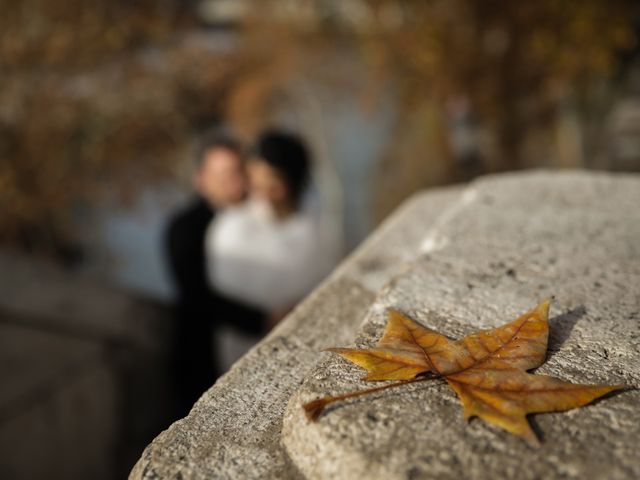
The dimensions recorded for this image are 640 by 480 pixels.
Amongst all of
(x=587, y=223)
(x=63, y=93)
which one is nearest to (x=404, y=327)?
(x=587, y=223)

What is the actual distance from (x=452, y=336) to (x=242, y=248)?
168cm

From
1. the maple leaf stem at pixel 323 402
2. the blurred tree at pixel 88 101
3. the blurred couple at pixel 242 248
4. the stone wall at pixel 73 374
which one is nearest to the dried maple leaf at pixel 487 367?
the maple leaf stem at pixel 323 402

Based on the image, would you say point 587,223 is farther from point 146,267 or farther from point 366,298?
point 146,267

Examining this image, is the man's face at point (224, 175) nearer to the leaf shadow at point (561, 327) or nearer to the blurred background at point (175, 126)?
the blurred background at point (175, 126)

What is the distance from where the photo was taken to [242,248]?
229 cm

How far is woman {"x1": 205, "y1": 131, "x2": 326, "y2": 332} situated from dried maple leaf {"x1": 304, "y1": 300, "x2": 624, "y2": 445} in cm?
162

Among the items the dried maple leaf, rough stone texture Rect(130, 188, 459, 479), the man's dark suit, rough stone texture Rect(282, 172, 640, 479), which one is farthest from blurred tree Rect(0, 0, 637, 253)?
the dried maple leaf

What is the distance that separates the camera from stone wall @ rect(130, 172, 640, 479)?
0.50 meters

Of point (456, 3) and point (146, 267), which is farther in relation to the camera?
point (146, 267)

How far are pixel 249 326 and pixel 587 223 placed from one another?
147 cm

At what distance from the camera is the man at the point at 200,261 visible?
7.75 ft

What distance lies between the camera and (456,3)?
16.0 feet

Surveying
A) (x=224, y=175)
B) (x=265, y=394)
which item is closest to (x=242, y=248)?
(x=224, y=175)

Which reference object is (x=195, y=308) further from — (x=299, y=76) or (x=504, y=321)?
(x=299, y=76)
